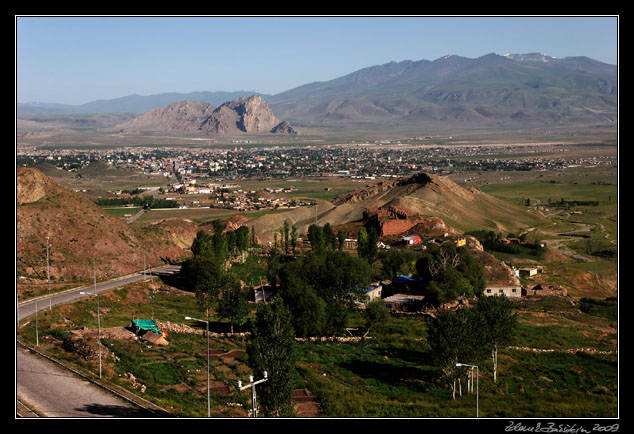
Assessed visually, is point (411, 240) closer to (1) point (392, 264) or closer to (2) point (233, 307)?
(1) point (392, 264)

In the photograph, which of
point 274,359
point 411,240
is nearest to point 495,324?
point 274,359

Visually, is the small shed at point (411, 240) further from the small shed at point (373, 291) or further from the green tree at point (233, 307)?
the green tree at point (233, 307)

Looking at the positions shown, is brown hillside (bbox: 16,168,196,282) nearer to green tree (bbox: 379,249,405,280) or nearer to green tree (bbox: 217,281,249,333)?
green tree (bbox: 217,281,249,333)

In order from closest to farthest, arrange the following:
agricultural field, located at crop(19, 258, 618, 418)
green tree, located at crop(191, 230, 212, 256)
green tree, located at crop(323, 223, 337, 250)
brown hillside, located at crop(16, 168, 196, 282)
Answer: agricultural field, located at crop(19, 258, 618, 418) < brown hillside, located at crop(16, 168, 196, 282) < green tree, located at crop(191, 230, 212, 256) < green tree, located at crop(323, 223, 337, 250)

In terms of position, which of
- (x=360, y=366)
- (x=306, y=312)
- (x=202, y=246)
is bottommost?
(x=360, y=366)

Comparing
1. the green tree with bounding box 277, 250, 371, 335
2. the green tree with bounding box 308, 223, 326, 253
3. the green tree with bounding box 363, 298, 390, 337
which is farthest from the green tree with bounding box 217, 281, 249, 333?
the green tree with bounding box 308, 223, 326, 253

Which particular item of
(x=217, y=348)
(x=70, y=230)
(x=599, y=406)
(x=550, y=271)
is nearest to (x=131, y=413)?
(x=217, y=348)
